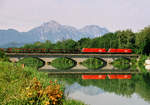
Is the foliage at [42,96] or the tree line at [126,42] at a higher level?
the tree line at [126,42]

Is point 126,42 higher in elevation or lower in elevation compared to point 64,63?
higher

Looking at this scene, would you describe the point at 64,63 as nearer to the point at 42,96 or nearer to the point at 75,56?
the point at 75,56

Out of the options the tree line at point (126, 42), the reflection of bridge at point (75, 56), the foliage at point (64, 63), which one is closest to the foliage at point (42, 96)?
the reflection of bridge at point (75, 56)

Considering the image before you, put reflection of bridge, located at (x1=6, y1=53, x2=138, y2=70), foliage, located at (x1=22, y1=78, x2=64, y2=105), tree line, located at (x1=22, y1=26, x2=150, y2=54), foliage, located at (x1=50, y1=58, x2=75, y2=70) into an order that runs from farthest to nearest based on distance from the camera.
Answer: tree line, located at (x1=22, y1=26, x2=150, y2=54) → foliage, located at (x1=50, y1=58, x2=75, y2=70) → reflection of bridge, located at (x1=6, y1=53, x2=138, y2=70) → foliage, located at (x1=22, y1=78, x2=64, y2=105)

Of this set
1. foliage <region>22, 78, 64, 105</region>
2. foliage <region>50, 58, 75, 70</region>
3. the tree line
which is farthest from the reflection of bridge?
foliage <region>22, 78, 64, 105</region>

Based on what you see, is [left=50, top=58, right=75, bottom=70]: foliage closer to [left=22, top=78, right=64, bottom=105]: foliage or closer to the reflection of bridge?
the reflection of bridge

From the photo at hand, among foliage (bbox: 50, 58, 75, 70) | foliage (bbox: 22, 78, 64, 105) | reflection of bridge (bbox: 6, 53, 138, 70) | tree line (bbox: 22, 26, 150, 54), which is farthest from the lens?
tree line (bbox: 22, 26, 150, 54)

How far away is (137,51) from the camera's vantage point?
81.2m

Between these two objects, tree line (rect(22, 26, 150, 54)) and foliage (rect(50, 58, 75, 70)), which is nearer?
foliage (rect(50, 58, 75, 70))

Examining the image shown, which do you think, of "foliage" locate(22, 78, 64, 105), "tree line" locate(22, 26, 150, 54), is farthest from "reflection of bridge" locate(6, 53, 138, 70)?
"foliage" locate(22, 78, 64, 105)

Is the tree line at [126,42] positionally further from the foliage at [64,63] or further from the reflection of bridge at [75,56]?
the foliage at [64,63]

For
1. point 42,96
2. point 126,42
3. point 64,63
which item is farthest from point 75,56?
point 42,96

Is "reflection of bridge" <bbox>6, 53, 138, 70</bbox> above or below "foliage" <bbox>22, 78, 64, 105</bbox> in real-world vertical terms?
below

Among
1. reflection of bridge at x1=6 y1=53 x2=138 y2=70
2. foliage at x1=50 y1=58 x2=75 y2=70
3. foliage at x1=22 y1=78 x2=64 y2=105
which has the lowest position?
foliage at x1=50 y1=58 x2=75 y2=70
